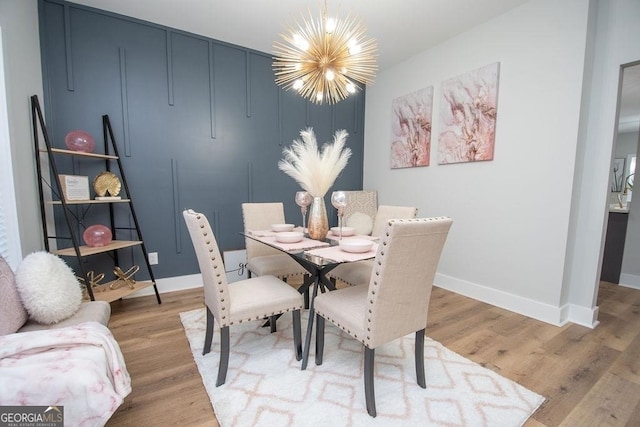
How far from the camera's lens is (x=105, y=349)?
108cm

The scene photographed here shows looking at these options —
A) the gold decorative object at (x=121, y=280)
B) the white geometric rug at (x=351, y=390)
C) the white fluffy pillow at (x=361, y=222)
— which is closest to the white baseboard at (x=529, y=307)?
the white geometric rug at (x=351, y=390)

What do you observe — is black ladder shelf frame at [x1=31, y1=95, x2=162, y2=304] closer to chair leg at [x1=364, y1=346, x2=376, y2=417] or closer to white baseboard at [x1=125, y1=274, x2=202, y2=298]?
white baseboard at [x1=125, y1=274, x2=202, y2=298]

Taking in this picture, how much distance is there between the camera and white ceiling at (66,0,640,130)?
7.62 ft

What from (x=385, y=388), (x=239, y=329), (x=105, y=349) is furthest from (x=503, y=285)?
(x=105, y=349)

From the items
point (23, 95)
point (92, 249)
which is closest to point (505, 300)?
point (92, 249)

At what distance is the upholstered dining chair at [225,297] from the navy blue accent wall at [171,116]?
158 cm

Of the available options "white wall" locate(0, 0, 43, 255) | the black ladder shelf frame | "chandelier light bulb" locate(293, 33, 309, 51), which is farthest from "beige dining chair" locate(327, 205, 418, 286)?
"white wall" locate(0, 0, 43, 255)

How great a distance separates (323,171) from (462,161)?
181 cm

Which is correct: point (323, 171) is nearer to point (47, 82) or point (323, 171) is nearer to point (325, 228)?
point (325, 228)

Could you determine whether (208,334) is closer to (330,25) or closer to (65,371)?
(65,371)

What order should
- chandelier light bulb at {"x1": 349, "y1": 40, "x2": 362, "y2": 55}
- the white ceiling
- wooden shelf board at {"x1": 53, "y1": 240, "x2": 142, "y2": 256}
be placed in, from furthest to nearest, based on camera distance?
the white ceiling, wooden shelf board at {"x1": 53, "y1": 240, "x2": 142, "y2": 256}, chandelier light bulb at {"x1": 349, "y1": 40, "x2": 362, "y2": 55}

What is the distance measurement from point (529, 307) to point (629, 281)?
193 cm

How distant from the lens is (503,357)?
179cm

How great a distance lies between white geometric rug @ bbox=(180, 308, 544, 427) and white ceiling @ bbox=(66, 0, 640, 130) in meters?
2.67
